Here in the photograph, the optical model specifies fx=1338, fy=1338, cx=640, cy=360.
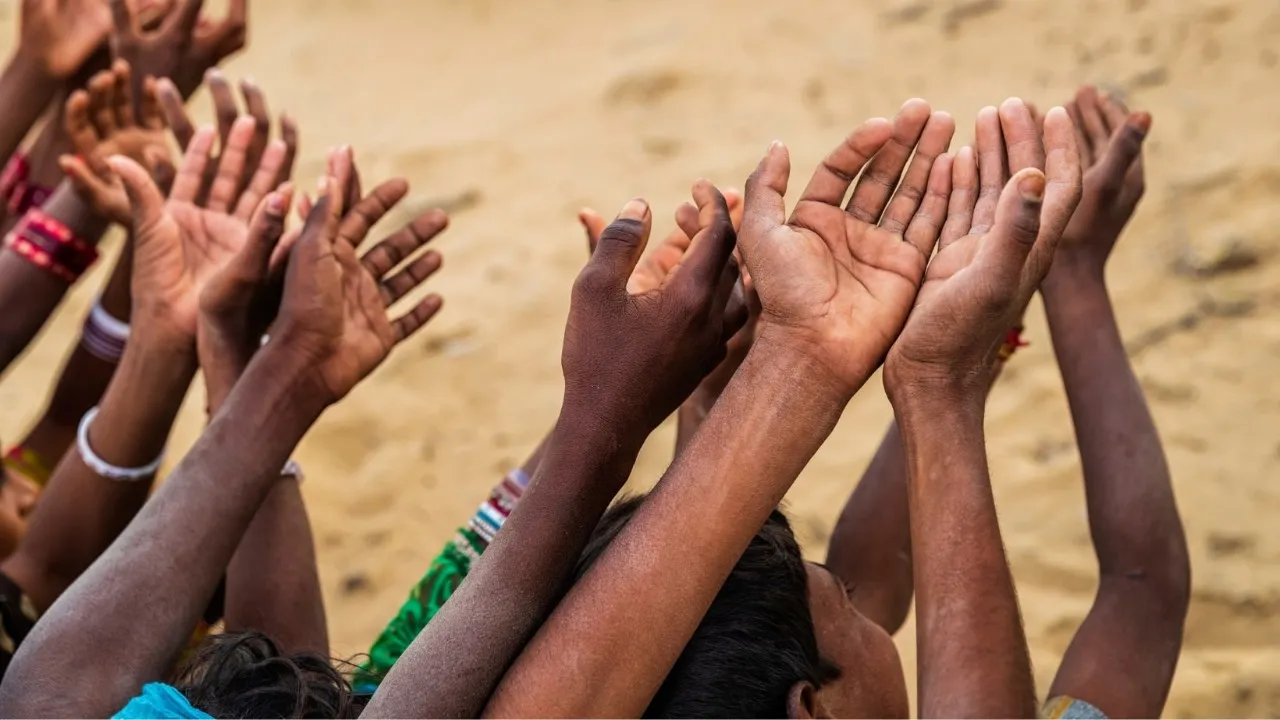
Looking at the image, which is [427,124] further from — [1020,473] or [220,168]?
[1020,473]

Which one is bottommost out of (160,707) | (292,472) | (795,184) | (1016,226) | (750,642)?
(160,707)

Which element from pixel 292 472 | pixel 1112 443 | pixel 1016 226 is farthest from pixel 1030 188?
pixel 292 472

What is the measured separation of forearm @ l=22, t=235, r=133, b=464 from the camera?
2719mm

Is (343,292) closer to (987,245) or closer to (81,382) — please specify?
(81,382)

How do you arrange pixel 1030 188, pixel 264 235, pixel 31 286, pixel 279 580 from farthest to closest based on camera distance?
pixel 31 286
pixel 279 580
pixel 264 235
pixel 1030 188

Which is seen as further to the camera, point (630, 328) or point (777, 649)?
point (777, 649)

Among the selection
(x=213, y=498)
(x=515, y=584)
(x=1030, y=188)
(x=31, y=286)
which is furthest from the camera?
(x=31, y=286)

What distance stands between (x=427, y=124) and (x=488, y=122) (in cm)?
26

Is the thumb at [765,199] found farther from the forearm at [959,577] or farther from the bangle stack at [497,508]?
the bangle stack at [497,508]

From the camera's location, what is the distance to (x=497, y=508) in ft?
7.38

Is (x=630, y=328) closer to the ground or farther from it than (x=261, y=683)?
farther from it

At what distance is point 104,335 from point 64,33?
76cm

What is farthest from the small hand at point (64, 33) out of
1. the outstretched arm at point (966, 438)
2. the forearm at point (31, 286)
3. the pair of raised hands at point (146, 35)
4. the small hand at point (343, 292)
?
the outstretched arm at point (966, 438)

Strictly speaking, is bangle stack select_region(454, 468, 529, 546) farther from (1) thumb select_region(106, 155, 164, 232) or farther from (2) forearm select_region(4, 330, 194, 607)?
(1) thumb select_region(106, 155, 164, 232)
